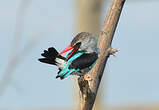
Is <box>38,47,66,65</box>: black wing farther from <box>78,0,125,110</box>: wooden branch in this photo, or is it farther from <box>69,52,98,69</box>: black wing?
<box>78,0,125,110</box>: wooden branch

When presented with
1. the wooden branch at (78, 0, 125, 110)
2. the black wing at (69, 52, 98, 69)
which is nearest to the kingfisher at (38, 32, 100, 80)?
the black wing at (69, 52, 98, 69)

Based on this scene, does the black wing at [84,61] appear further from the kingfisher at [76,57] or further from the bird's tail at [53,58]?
the bird's tail at [53,58]

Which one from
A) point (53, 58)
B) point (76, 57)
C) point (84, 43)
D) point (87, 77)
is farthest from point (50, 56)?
point (87, 77)

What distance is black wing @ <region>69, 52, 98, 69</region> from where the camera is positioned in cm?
316

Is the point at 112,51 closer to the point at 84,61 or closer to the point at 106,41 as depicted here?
the point at 106,41

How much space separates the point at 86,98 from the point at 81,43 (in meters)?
0.69

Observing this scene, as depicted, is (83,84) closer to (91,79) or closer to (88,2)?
(91,79)

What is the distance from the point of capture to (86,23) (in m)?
6.21

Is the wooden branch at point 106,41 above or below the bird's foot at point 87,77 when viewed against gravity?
above

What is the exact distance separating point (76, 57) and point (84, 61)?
69 millimetres

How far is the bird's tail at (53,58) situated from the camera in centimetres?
324

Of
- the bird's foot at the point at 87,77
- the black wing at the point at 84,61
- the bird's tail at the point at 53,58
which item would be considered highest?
the bird's tail at the point at 53,58

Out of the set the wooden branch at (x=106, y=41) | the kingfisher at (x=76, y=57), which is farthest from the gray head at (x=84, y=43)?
the wooden branch at (x=106, y=41)

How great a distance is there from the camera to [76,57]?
3.27 metres
